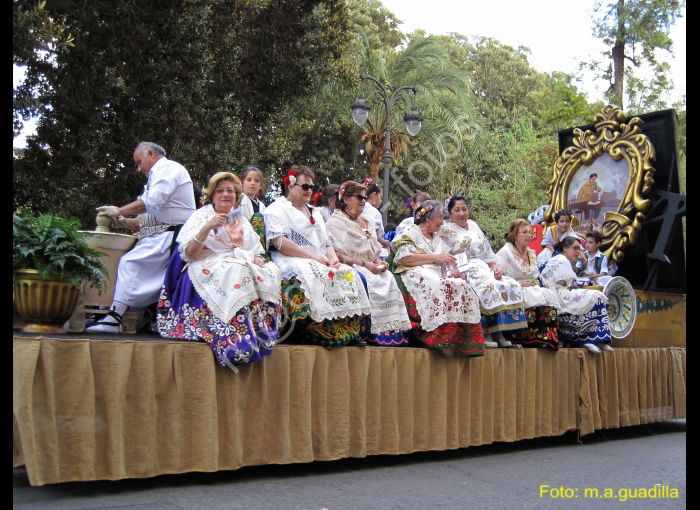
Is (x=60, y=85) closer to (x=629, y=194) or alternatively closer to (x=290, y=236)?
(x=290, y=236)

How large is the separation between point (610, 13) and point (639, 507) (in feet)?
59.2

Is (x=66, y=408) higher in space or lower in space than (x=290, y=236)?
lower

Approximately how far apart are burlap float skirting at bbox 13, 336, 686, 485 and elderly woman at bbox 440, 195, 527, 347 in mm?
313

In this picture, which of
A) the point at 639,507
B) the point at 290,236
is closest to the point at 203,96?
the point at 290,236

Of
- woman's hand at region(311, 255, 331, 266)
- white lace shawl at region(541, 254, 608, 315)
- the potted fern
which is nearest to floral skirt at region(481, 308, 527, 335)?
white lace shawl at region(541, 254, 608, 315)

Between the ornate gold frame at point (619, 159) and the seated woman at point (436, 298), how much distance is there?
13.7 feet

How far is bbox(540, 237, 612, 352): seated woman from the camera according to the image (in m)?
7.72

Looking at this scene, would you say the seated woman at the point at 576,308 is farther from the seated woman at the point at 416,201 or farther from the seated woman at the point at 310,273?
the seated woman at the point at 310,273

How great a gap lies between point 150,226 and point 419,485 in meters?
2.90

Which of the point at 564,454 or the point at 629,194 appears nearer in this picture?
the point at 564,454

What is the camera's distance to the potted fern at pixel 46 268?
443 cm

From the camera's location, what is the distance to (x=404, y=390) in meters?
5.93

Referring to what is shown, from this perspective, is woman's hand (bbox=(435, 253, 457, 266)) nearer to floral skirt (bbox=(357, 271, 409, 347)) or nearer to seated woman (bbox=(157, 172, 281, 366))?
floral skirt (bbox=(357, 271, 409, 347))

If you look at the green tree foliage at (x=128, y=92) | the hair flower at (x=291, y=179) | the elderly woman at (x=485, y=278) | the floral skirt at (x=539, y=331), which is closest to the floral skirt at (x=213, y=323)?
the hair flower at (x=291, y=179)
